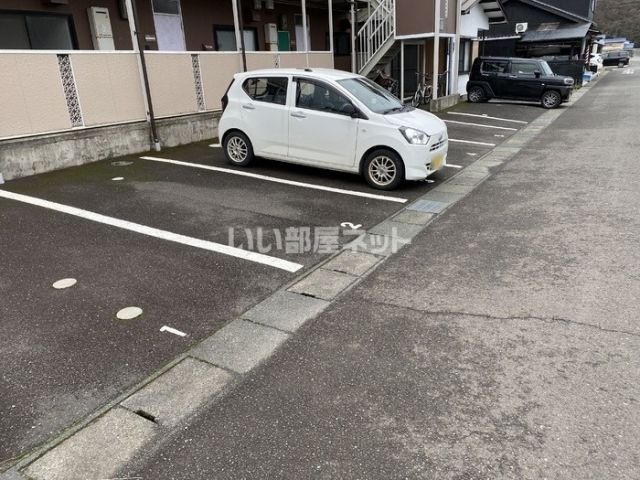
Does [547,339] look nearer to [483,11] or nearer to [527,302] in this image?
[527,302]

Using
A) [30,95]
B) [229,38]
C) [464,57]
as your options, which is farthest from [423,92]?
[30,95]

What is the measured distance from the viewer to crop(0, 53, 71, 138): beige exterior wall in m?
7.43

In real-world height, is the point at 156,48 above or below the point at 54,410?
above

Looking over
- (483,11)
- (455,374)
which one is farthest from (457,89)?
(455,374)

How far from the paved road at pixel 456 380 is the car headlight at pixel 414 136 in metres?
1.96

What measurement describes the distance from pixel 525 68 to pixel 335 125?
45.7 ft

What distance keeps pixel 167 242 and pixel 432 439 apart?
3.75 m

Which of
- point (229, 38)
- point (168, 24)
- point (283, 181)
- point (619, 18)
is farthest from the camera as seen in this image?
point (619, 18)

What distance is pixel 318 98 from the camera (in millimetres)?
7250

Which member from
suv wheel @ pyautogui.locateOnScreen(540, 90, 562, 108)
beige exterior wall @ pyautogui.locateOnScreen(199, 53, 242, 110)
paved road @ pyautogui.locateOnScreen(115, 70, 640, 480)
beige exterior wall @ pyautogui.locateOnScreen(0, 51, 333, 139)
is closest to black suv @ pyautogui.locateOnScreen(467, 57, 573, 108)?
suv wheel @ pyautogui.locateOnScreen(540, 90, 562, 108)

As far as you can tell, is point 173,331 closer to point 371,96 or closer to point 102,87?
point 371,96

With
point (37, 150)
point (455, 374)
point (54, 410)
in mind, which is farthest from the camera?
point (37, 150)

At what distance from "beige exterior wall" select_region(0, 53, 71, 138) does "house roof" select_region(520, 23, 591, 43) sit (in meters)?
28.0

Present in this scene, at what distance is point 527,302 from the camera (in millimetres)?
3895
